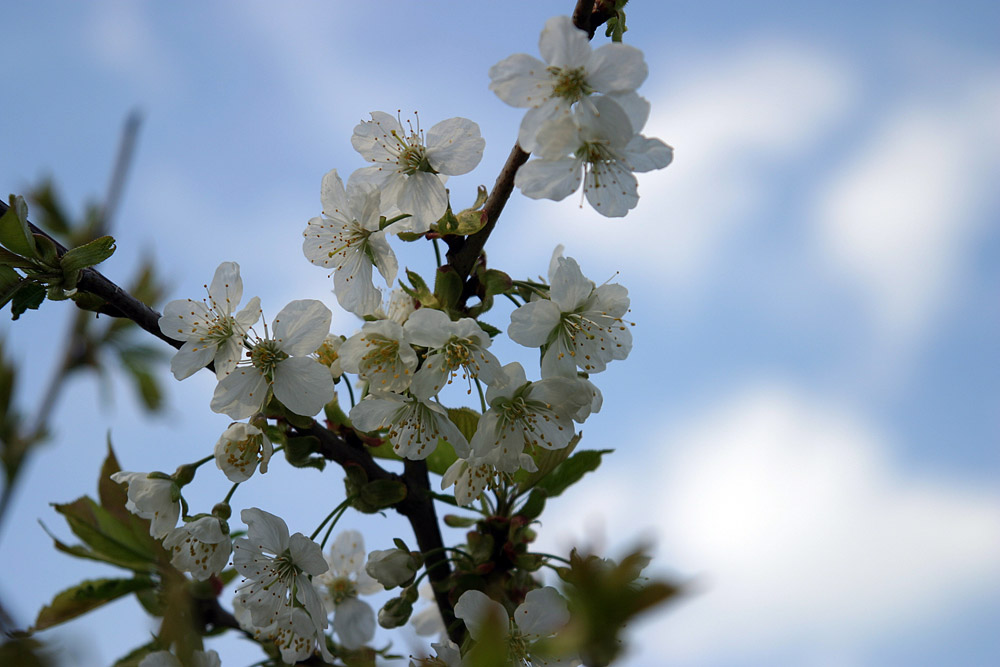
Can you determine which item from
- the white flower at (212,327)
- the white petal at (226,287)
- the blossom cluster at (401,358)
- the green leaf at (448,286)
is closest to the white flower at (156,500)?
the blossom cluster at (401,358)

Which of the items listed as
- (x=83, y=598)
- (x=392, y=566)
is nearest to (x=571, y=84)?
(x=392, y=566)

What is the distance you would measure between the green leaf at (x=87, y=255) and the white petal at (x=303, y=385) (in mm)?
376

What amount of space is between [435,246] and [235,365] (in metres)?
0.47

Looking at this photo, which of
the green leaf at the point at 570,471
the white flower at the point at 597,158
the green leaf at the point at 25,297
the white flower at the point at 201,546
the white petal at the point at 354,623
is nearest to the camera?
the white flower at the point at 597,158

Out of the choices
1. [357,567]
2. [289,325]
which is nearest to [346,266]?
[289,325]

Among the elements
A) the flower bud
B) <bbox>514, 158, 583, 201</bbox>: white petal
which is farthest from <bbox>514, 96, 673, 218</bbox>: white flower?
the flower bud

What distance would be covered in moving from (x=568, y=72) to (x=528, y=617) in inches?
41.0

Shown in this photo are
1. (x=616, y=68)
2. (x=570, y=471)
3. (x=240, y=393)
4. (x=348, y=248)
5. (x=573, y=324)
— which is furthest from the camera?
(x=570, y=471)

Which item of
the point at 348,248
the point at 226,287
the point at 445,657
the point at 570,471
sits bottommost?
the point at 445,657

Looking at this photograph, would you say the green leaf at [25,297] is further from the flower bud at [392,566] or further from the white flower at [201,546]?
the flower bud at [392,566]

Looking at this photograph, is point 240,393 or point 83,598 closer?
point 240,393

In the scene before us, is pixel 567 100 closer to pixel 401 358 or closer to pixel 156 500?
pixel 401 358

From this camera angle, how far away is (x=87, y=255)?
4.63ft

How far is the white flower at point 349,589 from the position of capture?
2.13 metres
